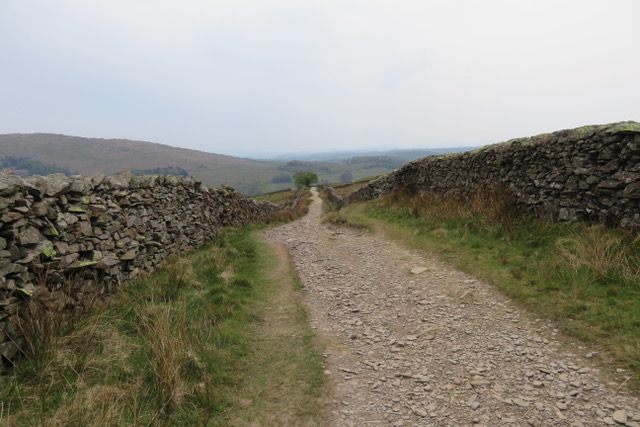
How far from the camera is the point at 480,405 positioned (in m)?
3.56

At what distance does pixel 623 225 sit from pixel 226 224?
14554 millimetres

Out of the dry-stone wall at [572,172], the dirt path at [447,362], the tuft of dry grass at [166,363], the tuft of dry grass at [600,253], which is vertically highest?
the dry-stone wall at [572,172]

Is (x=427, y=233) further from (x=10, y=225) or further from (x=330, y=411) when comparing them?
(x=10, y=225)

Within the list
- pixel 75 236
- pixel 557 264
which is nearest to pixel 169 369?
pixel 75 236

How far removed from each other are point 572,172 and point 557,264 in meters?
3.12

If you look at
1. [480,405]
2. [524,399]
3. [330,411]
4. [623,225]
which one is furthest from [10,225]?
[623,225]

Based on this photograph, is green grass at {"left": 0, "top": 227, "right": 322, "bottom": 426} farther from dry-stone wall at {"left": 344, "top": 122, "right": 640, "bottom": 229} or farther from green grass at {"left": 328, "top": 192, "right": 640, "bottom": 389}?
dry-stone wall at {"left": 344, "top": 122, "right": 640, "bottom": 229}

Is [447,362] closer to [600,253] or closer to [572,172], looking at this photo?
[600,253]

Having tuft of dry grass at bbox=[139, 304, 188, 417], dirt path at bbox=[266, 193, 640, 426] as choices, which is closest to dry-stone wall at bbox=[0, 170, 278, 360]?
tuft of dry grass at bbox=[139, 304, 188, 417]

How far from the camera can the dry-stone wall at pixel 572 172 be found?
6812 mm

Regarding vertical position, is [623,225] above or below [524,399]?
above

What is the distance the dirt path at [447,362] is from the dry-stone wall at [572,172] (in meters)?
3.44

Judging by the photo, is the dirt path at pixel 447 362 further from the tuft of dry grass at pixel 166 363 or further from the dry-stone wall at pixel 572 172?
the dry-stone wall at pixel 572 172

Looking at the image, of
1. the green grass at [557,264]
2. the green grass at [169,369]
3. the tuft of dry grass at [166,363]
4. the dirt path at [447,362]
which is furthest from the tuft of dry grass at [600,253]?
the tuft of dry grass at [166,363]
